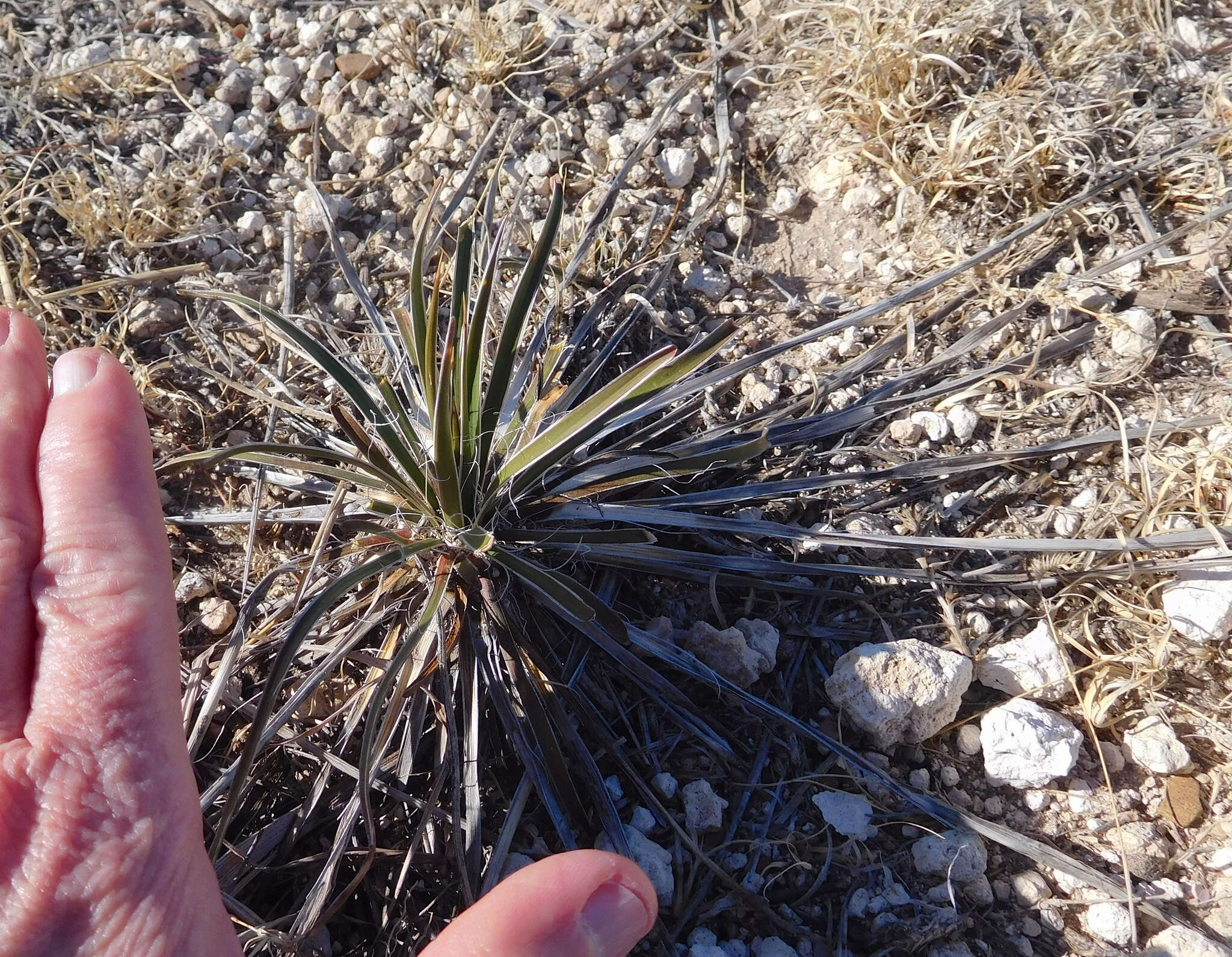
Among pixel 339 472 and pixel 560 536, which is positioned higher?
pixel 339 472

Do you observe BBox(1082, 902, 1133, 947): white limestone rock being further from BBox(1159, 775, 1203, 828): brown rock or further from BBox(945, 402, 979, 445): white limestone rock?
BBox(945, 402, 979, 445): white limestone rock

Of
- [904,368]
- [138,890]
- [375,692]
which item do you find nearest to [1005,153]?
[904,368]

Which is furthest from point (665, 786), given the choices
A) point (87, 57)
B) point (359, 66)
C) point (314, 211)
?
point (87, 57)

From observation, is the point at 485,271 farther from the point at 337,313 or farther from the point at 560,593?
the point at 337,313

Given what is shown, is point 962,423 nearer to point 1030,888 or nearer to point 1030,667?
point 1030,667

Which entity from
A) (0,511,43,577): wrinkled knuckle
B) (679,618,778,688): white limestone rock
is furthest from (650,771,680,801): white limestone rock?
(0,511,43,577): wrinkled knuckle

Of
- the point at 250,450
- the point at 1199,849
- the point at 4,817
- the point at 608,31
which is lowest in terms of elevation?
the point at 1199,849
